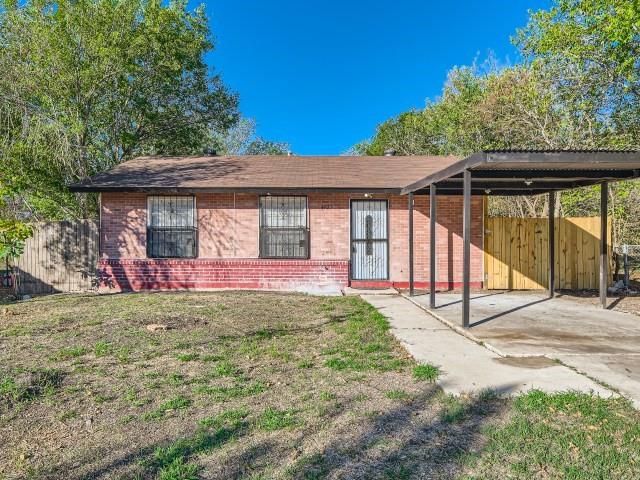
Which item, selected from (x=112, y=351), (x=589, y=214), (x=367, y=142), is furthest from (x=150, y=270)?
(x=367, y=142)

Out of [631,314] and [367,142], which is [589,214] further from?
[367,142]

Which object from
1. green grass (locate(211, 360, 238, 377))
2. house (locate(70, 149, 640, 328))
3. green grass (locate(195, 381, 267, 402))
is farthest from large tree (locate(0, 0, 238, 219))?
green grass (locate(195, 381, 267, 402))

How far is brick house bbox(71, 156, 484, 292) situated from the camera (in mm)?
10930

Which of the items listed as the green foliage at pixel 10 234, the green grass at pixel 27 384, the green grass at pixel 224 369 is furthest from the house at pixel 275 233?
the green grass at pixel 27 384

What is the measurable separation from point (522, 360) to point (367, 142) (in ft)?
105

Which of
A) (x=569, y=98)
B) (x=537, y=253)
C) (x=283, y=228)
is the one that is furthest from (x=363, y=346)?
(x=569, y=98)

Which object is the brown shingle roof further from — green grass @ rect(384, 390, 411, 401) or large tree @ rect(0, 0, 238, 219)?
green grass @ rect(384, 390, 411, 401)

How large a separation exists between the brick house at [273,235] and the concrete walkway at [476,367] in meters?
4.55

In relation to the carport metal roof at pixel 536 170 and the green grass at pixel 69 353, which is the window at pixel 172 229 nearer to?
the carport metal roof at pixel 536 170

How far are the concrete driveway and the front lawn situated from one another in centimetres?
114

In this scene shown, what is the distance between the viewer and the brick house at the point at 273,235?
10930 millimetres

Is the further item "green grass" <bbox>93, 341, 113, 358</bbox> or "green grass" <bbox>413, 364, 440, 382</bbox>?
"green grass" <bbox>93, 341, 113, 358</bbox>

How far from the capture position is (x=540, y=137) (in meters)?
16.7

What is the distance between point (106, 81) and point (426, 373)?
15.6 m
